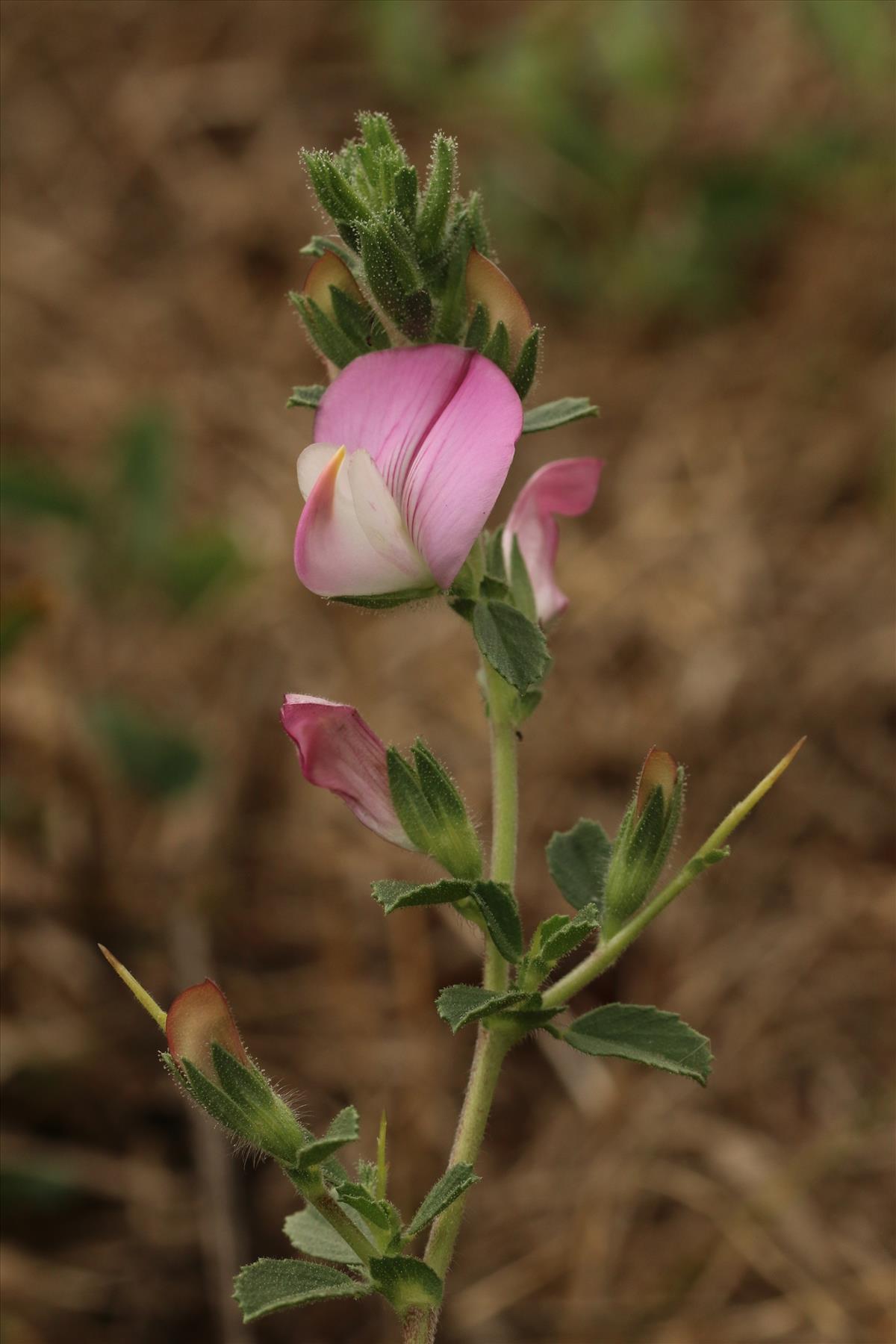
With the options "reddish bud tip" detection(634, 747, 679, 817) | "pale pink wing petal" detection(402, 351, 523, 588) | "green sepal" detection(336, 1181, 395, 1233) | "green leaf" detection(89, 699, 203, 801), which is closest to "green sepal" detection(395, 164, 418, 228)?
"pale pink wing petal" detection(402, 351, 523, 588)

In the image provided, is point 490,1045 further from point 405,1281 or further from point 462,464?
point 462,464

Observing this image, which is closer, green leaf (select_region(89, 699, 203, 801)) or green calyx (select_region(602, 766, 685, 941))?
green calyx (select_region(602, 766, 685, 941))

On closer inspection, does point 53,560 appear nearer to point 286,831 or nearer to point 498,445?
point 286,831

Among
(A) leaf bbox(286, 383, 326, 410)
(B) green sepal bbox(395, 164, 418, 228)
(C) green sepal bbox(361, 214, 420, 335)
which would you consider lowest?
(A) leaf bbox(286, 383, 326, 410)

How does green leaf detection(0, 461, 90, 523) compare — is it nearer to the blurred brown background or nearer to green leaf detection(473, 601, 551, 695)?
the blurred brown background

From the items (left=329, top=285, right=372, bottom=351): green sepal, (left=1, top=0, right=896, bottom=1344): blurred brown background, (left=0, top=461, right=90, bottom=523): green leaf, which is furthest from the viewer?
(left=0, top=461, right=90, bottom=523): green leaf
